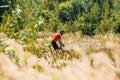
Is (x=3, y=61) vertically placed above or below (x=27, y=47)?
above

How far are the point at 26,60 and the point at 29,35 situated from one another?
4595 mm

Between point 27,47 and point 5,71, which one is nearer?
point 5,71

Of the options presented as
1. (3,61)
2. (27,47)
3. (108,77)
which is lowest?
(27,47)

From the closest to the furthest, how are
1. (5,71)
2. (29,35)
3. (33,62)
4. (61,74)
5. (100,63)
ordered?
(5,71) → (61,74) → (100,63) → (33,62) → (29,35)

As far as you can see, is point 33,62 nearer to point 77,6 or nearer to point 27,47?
point 27,47

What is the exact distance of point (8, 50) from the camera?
10.2 metres

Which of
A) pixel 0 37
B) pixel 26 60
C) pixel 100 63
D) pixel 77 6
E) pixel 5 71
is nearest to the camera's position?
pixel 5 71

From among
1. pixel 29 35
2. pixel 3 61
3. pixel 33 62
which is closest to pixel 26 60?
pixel 33 62

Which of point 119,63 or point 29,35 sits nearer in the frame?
point 119,63

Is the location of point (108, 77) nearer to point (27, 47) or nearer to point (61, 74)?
point (61, 74)

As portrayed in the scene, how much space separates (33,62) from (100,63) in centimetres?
211

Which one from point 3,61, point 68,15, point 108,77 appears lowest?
point 68,15

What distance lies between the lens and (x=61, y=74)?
24.3 feet

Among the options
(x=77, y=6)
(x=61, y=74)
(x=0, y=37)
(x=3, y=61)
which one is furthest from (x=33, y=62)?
(x=77, y=6)
